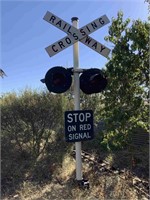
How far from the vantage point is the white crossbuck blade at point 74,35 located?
16.6 feet

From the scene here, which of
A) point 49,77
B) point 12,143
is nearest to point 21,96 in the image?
point 12,143

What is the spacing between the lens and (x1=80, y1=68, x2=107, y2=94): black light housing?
532 cm

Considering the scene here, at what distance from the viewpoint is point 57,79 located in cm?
502

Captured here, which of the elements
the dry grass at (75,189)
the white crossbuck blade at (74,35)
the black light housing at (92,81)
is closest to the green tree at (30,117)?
the dry grass at (75,189)

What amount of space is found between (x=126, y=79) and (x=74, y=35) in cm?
144

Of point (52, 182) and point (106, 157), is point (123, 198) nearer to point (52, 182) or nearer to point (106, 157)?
point (52, 182)

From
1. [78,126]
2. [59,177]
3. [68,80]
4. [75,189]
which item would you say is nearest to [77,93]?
[68,80]

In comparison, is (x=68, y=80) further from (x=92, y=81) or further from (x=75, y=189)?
(x=75, y=189)

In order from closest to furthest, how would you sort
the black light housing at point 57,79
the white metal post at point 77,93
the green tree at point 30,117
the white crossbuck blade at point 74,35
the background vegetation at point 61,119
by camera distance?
1. the black light housing at point 57,79
2. the white crossbuck blade at point 74,35
3. the white metal post at point 77,93
4. the background vegetation at point 61,119
5. the green tree at point 30,117

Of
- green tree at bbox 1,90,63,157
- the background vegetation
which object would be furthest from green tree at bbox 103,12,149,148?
green tree at bbox 1,90,63,157

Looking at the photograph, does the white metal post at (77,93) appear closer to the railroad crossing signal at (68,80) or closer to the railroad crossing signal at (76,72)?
the railroad crossing signal at (76,72)

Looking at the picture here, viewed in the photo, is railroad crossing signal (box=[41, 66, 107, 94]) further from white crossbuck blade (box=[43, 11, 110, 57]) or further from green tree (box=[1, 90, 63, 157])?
green tree (box=[1, 90, 63, 157])

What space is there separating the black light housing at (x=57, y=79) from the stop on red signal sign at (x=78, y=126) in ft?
1.60

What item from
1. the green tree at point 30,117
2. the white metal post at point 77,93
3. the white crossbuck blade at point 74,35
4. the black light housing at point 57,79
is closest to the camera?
the black light housing at point 57,79
